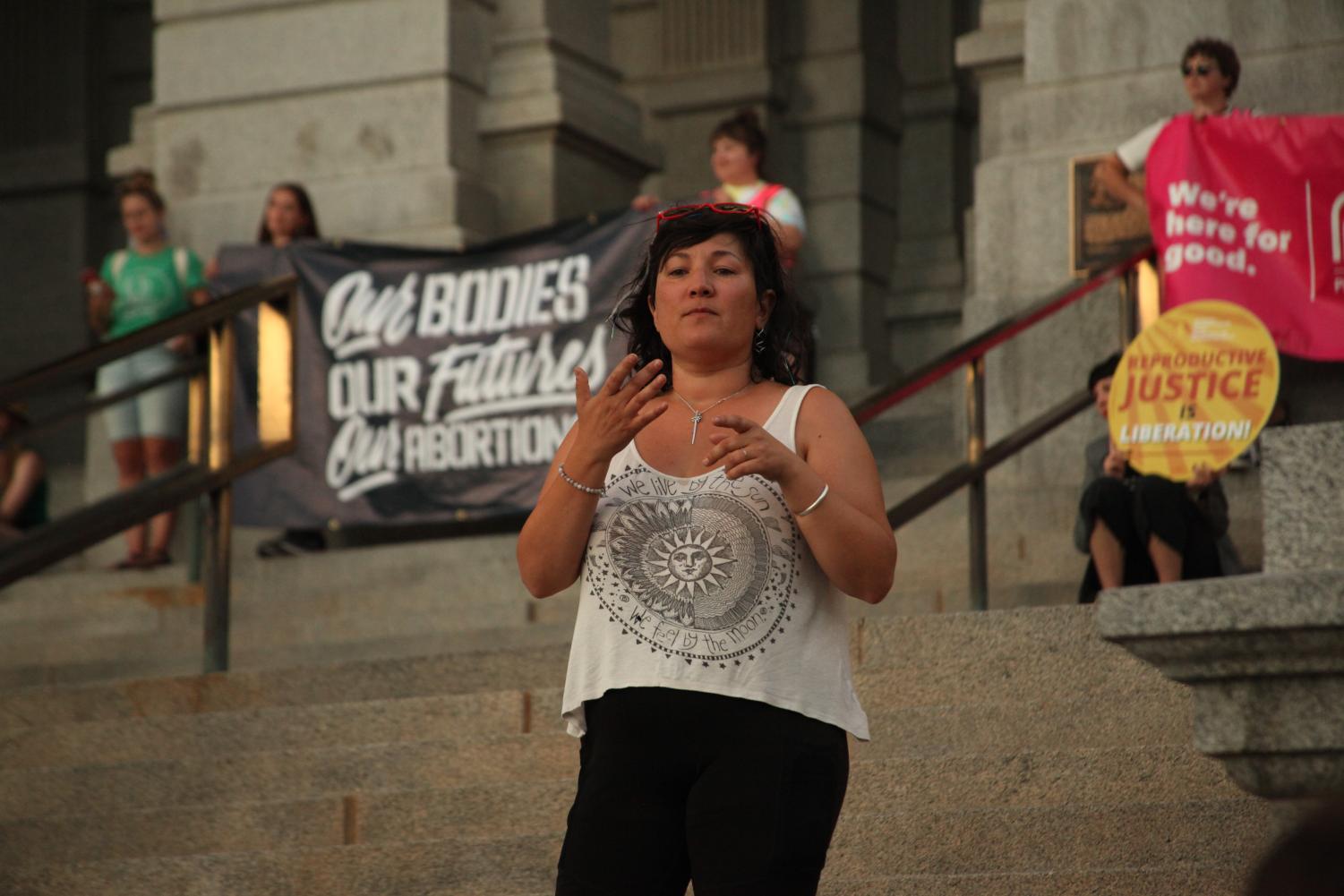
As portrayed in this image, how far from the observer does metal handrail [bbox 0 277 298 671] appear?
6852 mm

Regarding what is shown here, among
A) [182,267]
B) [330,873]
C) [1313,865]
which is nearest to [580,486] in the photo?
[1313,865]

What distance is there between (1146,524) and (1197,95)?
98.3 inches

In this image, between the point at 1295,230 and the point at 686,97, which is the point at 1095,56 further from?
the point at 686,97

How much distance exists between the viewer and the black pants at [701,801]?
122 inches

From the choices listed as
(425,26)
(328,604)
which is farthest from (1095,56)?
(328,604)

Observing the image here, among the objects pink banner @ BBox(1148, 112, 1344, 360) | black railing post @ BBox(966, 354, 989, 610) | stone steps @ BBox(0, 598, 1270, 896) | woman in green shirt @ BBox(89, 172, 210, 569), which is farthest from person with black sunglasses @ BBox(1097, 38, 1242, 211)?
woman in green shirt @ BBox(89, 172, 210, 569)

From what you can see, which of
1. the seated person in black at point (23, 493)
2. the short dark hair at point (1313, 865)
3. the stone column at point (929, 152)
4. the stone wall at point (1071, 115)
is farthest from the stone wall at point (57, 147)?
the short dark hair at point (1313, 865)

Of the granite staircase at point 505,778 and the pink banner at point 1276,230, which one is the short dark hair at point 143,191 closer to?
the granite staircase at point 505,778

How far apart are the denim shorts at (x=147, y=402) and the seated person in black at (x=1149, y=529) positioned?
4693mm

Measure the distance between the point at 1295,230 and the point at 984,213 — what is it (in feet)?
6.23

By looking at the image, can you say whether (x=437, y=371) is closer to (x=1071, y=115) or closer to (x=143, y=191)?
(x=143, y=191)

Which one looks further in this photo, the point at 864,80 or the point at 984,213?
the point at 864,80

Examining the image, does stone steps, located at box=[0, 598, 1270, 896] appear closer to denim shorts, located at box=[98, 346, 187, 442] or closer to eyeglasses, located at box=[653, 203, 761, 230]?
eyeglasses, located at box=[653, 203, 761, 230]

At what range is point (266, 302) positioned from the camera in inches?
304
